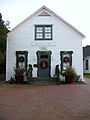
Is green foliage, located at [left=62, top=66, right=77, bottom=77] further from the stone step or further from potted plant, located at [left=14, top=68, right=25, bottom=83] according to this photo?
potted plant, located at [left=14, top=68, right=25, bottom=83]

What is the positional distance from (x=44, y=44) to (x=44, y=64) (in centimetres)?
187

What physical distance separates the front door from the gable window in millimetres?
1433

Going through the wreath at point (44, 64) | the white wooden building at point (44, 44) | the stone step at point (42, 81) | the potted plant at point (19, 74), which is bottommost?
the stone step at point (42, 81)

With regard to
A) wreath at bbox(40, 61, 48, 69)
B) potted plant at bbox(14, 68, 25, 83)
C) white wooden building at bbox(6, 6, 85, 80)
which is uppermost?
white wooden building at bbox(6, 6, 85, 80)

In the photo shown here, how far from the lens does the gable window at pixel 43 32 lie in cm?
2275

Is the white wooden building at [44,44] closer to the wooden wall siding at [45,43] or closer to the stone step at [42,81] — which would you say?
the wooden wall siding at [45,43]

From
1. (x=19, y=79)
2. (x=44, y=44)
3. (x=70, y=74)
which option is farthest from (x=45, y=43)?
(x=19, y=79)

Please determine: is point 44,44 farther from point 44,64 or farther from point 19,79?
point 19,79

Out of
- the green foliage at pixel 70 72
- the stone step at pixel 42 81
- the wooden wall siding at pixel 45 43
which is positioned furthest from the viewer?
the wooden wall siding at pixel 45 43

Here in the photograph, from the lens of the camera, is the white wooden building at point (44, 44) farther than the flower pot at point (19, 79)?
Yes

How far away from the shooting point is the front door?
22562mm

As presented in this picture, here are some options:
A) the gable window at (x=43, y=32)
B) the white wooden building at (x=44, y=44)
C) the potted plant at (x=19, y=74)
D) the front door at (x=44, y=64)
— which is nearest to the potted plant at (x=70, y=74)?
the white wooden building at (x=44, y=44)

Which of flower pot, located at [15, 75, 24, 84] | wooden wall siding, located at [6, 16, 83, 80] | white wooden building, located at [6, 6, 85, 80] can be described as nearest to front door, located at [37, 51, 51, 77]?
white wooden building, located at [6, 6, 85, 80]

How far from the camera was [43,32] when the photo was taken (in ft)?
74.7
